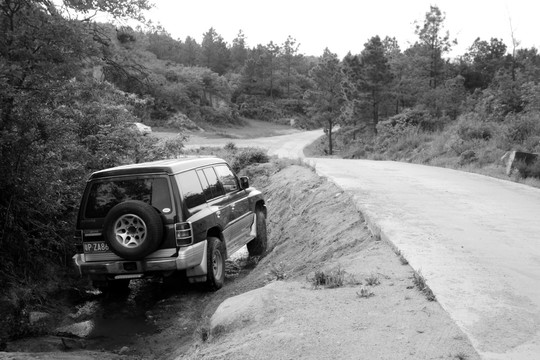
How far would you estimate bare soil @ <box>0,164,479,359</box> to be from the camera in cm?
375

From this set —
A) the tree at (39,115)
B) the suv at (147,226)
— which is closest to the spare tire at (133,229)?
the suv at (147,226)

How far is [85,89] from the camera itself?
26.9 ft

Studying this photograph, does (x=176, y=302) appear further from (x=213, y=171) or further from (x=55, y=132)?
(x=55, y=132)

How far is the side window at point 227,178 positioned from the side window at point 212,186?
0.21 m

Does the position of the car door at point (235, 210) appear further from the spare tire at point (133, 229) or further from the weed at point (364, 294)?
the weed at point (364, 294)

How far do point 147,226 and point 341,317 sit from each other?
301 centimetres

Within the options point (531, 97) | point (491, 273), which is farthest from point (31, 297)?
point (531, 97)

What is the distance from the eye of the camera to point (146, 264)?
6.52 metres

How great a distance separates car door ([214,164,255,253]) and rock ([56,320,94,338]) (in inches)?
94.6

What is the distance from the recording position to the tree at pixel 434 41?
41631 millimetres

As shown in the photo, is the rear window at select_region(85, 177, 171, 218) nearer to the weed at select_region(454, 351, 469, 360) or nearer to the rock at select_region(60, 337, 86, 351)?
the rock at select_region(60, 337, 86, 351)

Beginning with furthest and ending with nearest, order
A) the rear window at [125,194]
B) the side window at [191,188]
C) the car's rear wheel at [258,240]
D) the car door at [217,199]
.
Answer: the car's rear wheel at [258,240] < the car door at [217,199] < the side window at [191,188] < the rear window at [125,194]

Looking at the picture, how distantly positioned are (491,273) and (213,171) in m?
4.63

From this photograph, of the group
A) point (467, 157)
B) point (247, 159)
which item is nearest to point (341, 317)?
point (467, 157)
